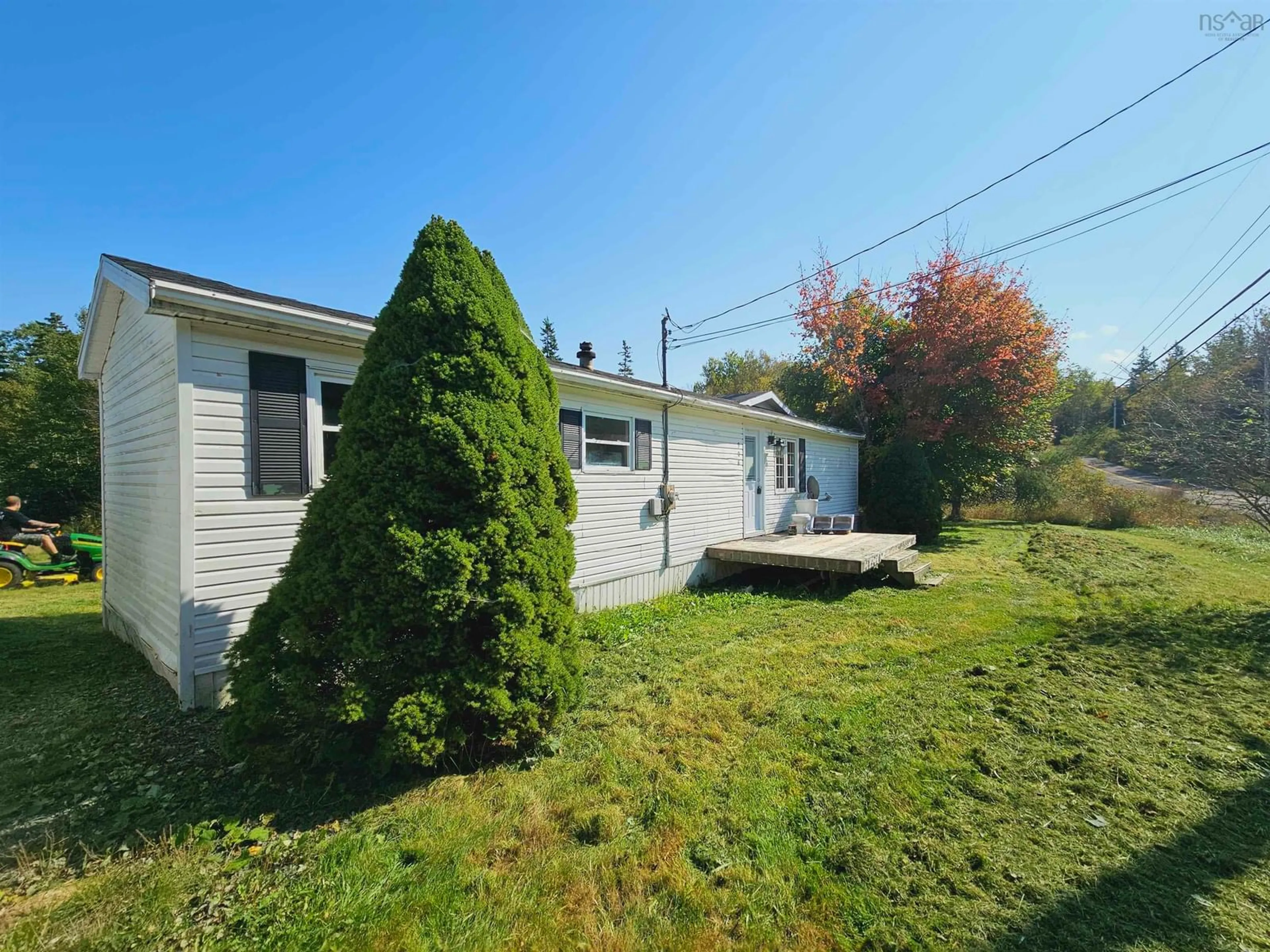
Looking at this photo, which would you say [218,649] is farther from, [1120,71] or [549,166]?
[1120,71]

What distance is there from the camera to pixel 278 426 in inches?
157

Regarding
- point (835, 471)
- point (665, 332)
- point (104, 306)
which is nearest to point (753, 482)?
point (835, 471)

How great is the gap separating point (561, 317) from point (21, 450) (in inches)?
682

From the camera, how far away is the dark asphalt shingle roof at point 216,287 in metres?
3.70

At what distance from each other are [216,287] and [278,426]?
1.23 metres

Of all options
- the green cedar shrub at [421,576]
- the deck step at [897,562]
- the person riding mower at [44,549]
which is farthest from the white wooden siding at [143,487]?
the deck step at [897,562]

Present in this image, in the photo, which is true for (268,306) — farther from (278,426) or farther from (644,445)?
(644,445)

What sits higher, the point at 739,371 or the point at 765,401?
the point at 739,371

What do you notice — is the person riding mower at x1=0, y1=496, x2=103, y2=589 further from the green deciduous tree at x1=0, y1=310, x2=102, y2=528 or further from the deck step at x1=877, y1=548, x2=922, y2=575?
the deck step at x1=877, y1=548, x2=922, y2=575

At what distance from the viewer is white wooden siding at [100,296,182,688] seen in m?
3.91

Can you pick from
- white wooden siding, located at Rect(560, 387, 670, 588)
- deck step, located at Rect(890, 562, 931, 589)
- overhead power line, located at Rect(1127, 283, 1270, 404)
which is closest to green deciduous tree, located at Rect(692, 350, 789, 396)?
overhead power line, located at Rect(1127, 283, 1270, 404)

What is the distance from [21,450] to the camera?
14.7 m

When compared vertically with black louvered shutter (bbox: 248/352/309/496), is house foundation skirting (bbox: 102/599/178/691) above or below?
below

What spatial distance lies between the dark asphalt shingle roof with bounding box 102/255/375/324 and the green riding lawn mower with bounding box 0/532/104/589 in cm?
727
